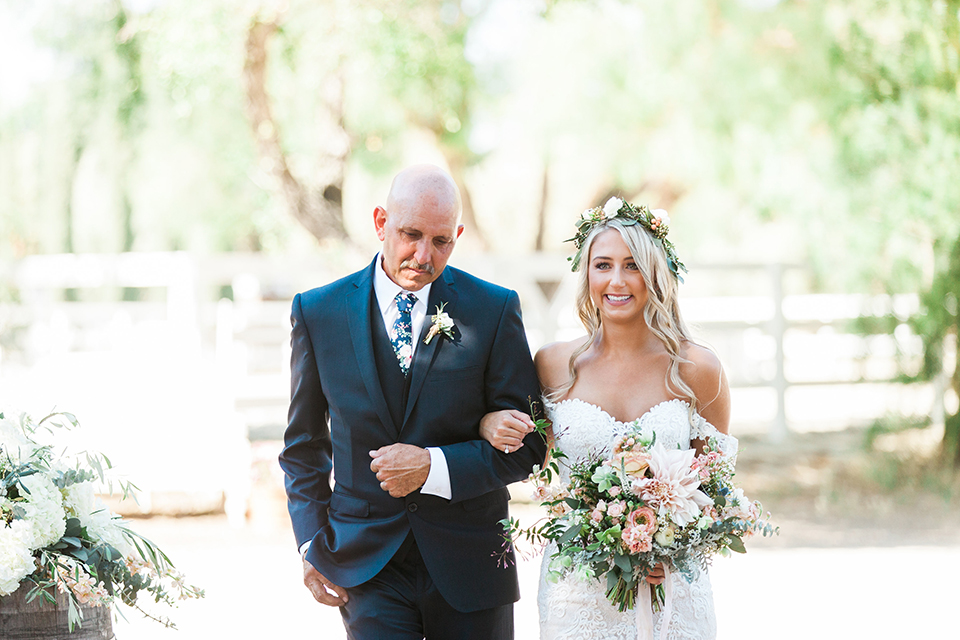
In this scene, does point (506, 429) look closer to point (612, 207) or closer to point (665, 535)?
point (665, 535)

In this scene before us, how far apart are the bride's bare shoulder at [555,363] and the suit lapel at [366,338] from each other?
0.66 metres

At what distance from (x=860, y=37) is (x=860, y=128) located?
1.03m

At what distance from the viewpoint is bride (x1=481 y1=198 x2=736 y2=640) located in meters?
3.36

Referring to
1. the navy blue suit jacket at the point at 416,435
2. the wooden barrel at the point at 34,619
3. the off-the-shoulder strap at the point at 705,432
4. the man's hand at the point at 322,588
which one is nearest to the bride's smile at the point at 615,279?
the navy blue suit jacket at the point at 416,435

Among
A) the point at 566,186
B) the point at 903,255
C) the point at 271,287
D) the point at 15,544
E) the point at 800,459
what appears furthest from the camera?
the point at 271,287

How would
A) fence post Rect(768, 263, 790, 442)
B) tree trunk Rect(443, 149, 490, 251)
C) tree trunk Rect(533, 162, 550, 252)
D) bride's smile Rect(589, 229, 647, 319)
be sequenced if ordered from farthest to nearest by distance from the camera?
1. tree trunk Rect(533, 162, 550, 252)
2. tree trunk Rect(443, 149, 490, 251)
3. fence post Rect(768, 263, 790, 442)
4. bride's smile Rect(589, 229, 647, 319)

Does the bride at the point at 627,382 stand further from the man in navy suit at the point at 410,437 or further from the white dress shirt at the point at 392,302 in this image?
the white dress shirt at the point at 392,302

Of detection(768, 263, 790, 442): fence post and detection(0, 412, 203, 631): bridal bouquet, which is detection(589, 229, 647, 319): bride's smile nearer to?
detection(0, 412, 203, 631): bridal bouquet

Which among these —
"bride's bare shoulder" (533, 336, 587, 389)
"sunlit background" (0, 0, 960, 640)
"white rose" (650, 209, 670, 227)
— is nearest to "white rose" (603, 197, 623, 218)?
"white rose" (650, 209, 670, 227)

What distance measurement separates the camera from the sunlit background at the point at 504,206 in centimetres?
911

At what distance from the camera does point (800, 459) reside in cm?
1243

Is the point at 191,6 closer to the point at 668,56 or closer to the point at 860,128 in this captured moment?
the point at 668,56

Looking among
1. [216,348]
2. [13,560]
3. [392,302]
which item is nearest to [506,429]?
[392,302]

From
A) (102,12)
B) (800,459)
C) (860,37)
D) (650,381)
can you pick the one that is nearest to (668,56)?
(860,37)
